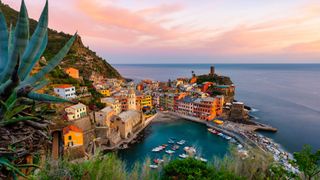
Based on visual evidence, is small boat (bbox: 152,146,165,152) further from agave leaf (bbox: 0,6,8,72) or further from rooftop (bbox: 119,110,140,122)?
agave leaf (bbox: 0,6,8,72)

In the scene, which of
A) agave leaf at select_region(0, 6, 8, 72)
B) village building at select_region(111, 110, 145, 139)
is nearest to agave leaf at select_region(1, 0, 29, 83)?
agave leaf at select_region(0, 6, 8, 72)

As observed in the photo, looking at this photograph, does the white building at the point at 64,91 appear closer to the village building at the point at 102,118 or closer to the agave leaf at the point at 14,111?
the village building at the point at 102,118

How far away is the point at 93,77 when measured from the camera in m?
39.7

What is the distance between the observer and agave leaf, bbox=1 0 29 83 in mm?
1857

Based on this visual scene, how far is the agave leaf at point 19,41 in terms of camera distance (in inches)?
73.1

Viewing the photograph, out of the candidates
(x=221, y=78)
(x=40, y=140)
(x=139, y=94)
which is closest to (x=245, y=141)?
(x=139, y=94)

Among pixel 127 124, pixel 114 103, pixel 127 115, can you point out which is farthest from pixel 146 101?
pixel 127 124

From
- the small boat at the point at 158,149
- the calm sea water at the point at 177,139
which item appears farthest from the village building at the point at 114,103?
the small boat at the point at 158,149

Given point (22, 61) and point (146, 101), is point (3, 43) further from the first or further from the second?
point (146, 101)

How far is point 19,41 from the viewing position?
6.27 feet

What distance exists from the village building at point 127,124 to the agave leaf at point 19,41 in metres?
19.4

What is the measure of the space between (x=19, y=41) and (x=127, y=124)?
1991 centimetres

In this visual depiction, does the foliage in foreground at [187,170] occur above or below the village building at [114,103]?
above

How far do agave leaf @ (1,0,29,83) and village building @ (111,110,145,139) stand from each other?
1938 centimetres
